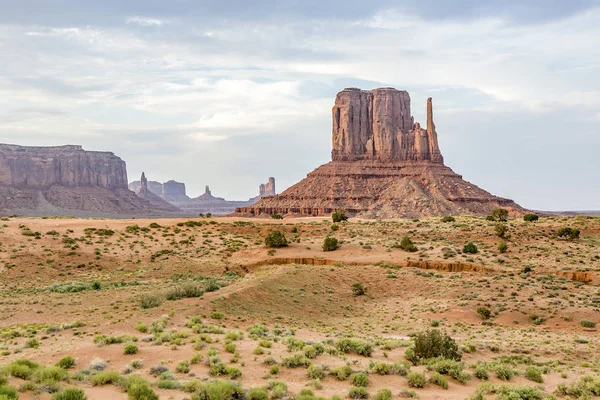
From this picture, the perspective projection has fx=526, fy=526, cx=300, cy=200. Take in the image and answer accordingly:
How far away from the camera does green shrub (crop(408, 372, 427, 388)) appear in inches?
540

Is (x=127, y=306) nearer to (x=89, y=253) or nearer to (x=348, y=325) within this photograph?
(x=348, y=325)

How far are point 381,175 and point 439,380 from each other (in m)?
118

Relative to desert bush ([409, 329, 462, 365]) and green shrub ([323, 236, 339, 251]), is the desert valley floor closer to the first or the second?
desert bush ([409, 329, 462, 365])

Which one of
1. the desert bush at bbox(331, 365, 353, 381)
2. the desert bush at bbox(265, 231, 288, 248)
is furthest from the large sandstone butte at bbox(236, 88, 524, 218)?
the desert bush at bbox(331, 365, 353, 381)

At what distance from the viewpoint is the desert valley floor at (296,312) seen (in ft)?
44.0

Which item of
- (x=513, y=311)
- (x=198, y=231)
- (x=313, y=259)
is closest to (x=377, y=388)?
(x=513, y=311)

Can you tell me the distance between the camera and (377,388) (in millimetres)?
13297

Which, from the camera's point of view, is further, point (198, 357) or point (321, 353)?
point (321, 353)

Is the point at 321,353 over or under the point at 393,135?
under

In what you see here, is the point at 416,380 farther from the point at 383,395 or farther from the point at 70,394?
the point at 70,394

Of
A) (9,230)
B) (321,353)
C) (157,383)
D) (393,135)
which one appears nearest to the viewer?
(157,383)

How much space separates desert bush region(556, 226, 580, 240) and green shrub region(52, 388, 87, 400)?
46.1 meters

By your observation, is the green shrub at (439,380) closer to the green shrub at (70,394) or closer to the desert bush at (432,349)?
the desert bush at (432,349)

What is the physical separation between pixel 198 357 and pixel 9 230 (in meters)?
40.3
